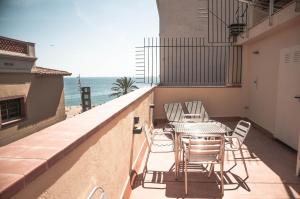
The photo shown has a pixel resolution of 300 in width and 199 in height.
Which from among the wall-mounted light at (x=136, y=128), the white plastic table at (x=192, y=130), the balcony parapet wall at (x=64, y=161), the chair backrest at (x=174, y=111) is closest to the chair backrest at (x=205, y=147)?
the white plastic table at (x=192, y=130)

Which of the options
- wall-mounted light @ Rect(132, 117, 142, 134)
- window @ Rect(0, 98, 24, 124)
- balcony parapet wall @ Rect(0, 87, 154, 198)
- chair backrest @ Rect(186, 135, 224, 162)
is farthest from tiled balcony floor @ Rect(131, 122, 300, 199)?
window @ Rect(0, 98, 24, 124)

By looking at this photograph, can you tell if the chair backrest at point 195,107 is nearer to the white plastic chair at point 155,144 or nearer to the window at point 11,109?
the white plastic chair at point 155,144

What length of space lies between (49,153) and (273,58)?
6.20 metres

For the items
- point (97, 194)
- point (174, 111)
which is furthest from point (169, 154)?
point (97, 194)

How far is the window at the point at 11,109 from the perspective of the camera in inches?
474

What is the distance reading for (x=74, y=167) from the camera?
1.50m

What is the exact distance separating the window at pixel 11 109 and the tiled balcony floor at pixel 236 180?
10.3m

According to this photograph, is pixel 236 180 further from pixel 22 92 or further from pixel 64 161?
pixel 22 92

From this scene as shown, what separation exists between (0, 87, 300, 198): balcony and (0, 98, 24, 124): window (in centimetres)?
1013

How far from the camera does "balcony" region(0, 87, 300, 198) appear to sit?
1.12 m

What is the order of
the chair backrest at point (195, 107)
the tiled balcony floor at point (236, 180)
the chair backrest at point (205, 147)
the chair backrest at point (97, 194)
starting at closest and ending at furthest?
the chair backrest at point (97, 194) → the chair backrest at point (205, 147) → the tiled balcony floor at point (236, 180) → the chair backrest at point (195, 107)

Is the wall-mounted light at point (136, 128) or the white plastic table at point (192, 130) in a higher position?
the wall-mounted light at point (136, 128)

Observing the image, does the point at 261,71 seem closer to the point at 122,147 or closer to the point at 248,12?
the point at 248,12

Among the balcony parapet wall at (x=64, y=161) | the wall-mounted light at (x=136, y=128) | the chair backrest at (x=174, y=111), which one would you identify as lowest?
the chair backrest at (x=174, y=111)
